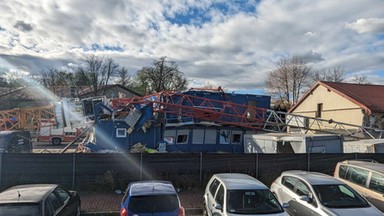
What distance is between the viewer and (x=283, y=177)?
1051cm

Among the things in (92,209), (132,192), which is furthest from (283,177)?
(92,209)

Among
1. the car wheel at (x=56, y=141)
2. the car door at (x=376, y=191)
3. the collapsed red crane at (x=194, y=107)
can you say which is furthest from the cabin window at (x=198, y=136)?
the car wheel at (x=56, y=141)

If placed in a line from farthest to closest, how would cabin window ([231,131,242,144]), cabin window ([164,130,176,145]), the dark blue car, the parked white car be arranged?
cabin window ([231,131,242,144])
cabin window ([164,130,176,145])
the parked white car
the dark blue car

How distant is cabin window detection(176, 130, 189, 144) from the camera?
25.6m

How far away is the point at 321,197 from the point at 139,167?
777 centimetres

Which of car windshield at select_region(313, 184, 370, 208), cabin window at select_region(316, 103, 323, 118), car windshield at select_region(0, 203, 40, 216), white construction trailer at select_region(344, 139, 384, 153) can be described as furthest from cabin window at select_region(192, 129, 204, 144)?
car windshield at select_region(0, 203, 40, 216)

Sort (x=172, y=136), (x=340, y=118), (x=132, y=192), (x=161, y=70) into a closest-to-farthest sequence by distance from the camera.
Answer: (x=132, y=192), (x=172, y=136), (x=340, y=118), (x=161, y=70)

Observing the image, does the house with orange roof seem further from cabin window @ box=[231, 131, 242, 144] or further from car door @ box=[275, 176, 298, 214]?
car door @ box=[275, 176, 298, 214]

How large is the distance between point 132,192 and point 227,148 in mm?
20145

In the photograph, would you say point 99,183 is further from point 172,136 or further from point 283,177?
point 172,136

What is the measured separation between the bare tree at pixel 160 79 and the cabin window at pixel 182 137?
46.6m

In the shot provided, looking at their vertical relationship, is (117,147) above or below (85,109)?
below

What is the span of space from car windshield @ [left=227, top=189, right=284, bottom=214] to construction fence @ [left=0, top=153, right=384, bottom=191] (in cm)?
594

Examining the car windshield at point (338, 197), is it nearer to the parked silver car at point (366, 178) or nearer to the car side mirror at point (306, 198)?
the car side mirror at point (306, 198)
